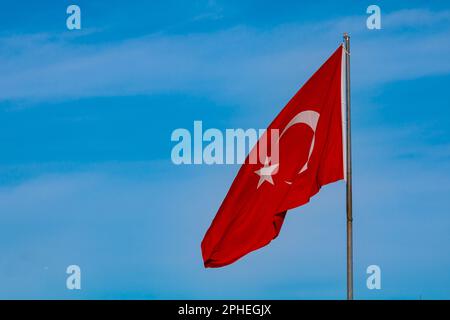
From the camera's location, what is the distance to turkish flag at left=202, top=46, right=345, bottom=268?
109ft

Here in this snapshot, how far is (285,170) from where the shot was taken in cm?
3378

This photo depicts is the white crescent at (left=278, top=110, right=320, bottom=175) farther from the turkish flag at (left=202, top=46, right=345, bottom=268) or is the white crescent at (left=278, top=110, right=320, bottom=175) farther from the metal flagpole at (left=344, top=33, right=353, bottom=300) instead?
the metal flagpole at (left=344, top=33, right=353, bottom=300)

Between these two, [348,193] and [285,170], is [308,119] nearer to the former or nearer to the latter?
[285,170]

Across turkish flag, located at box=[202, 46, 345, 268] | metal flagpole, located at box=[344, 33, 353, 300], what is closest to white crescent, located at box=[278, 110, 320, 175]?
turkish flag, located at box=[202, 46, 345, 268]

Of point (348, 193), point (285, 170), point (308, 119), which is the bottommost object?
point (348, 193)

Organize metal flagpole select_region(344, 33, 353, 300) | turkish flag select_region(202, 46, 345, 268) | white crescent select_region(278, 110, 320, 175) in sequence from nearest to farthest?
metal flagpole select_region(344, 33, 353, 300)
turkish flag select_region(202, 46, 345, 268)
white crescent select_region(278, 110, 320, 175)

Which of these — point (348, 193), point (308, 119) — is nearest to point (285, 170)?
point (308, 119)

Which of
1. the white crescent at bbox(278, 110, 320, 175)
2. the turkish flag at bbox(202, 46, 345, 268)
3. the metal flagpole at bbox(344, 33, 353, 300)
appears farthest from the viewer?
the white crescent at bbox(278, 110, 320, 175)

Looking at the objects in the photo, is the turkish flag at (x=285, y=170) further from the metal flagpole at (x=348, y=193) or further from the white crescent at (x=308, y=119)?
the metal flagpole at (x=348, y=193)
